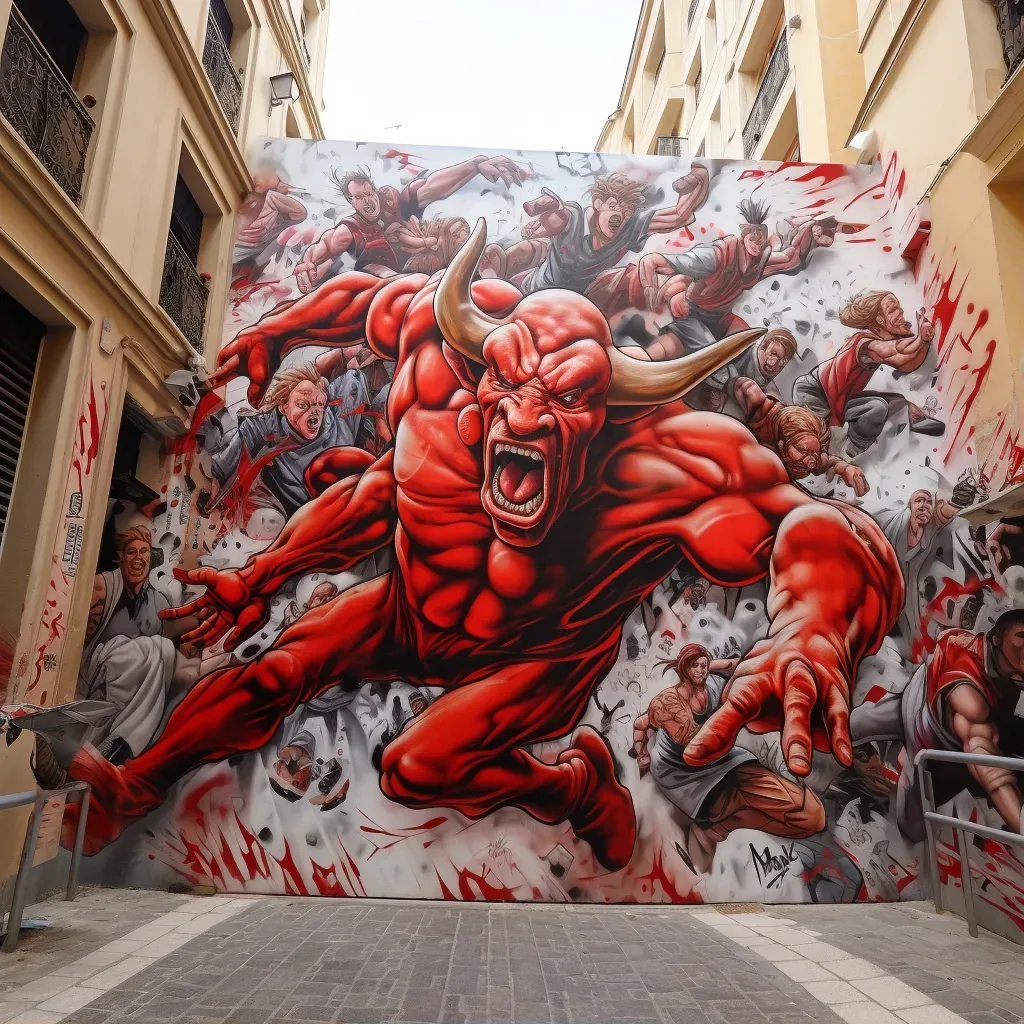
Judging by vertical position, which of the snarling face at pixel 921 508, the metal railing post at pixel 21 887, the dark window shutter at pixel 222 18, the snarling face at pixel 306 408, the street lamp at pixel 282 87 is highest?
the dark window shutter at pixel 222 18

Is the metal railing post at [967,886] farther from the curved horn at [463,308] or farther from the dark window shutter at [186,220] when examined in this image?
the dark window shutter at [186,220]

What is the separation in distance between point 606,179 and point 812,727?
253 inches

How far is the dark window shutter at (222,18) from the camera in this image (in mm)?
9320

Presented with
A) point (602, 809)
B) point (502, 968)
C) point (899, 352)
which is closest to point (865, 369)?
point (899, 352)

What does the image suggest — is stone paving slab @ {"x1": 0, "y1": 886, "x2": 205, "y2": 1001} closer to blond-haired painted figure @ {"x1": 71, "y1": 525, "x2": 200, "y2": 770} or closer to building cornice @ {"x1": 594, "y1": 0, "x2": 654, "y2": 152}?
blond-haired painted figure @ {"x1": 71, "y1": 525, "x2": 200, "y2": 770}

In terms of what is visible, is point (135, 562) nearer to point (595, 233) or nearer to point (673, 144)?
point (595, 233)

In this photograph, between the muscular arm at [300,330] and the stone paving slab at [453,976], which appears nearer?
the stone paving slab at [453,976]

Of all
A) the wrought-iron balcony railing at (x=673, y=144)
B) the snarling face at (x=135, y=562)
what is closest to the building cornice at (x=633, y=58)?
the wrought-iron balcony railing at (x=673, y=144)

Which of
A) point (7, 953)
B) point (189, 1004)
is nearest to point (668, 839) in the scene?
point (189, 1004)

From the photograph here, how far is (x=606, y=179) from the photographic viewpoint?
29.9 feet

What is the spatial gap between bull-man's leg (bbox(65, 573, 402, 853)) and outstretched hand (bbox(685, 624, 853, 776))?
3261 mm

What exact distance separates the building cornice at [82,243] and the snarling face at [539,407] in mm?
3165

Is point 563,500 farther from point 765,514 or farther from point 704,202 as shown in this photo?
point 704,202
